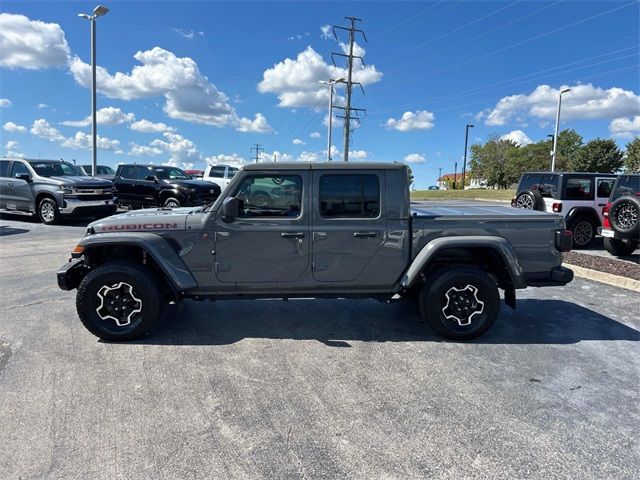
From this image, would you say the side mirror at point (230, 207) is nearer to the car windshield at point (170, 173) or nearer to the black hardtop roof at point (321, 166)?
the black hardtop roof at point (321, 166)

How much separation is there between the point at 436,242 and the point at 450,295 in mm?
571

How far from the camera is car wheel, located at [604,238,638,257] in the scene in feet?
30.6

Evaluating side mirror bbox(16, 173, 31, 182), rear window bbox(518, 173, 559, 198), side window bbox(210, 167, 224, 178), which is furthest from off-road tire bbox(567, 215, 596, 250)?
side mirror bbox(16, 173, 31, 182)

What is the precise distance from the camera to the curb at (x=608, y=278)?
6.64 m

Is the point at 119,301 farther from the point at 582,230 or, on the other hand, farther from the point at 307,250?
the point at 582,230

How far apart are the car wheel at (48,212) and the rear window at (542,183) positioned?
1272 cm

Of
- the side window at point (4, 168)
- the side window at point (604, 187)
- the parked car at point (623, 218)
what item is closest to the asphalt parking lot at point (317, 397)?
the parked car at point (623, 218)

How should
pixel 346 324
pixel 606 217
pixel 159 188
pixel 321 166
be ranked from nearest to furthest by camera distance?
pixel 321 166
pixel 346 324
pixel 606 217
pixel 159 188

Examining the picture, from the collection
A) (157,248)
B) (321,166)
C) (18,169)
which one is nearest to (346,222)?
(321,166)

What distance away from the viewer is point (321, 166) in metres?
4.45

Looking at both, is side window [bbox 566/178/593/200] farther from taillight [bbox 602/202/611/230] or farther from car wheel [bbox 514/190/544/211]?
taillight [bbox 602/202/611/230]

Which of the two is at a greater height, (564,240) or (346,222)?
(346,222)

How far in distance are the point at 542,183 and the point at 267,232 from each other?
357 inches

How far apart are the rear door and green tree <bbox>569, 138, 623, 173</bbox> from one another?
196ft
